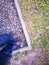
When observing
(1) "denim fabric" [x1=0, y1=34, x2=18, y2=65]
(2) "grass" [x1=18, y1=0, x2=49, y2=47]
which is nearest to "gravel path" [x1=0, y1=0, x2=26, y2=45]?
(2) "grass" [x1=18, y1=0, x2=49, y2=47]

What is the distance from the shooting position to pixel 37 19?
147 inches

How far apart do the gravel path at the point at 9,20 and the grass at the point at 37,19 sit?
0.47ft

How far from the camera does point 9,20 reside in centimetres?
383

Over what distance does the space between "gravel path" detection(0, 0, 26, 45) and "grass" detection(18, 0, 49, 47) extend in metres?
0.14

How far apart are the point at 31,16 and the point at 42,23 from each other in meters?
0.25

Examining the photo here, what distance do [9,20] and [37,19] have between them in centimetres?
50

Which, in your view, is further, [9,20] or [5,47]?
[9,20]

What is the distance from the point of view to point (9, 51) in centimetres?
252

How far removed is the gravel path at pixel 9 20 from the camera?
3644mm

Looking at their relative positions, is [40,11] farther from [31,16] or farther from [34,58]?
[34,58]

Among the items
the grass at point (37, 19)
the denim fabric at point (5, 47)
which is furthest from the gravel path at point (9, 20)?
the denim fabric at point (5, 47)

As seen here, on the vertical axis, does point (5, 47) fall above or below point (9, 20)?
below

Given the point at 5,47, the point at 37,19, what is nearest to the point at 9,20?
the point at 37,19

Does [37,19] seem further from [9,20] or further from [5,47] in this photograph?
Result: [5,47]
